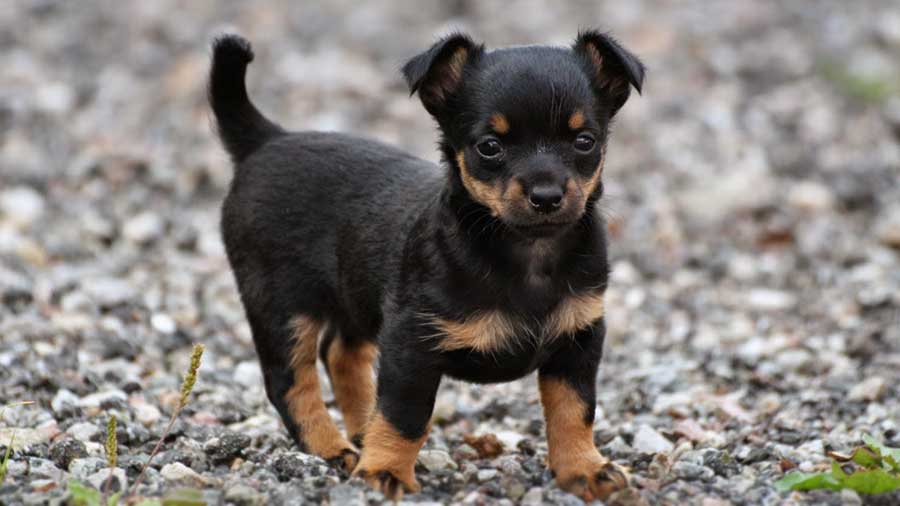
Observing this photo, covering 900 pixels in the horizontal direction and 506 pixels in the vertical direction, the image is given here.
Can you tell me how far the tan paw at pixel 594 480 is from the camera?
17.7 ft

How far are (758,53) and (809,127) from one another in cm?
195

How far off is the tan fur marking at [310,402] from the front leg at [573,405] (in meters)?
1.11

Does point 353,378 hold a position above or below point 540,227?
below

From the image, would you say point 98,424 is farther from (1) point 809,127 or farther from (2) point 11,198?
(1) point 809,127

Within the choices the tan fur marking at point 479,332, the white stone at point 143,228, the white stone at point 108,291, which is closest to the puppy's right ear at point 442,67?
the tan fur marking at point 479,332

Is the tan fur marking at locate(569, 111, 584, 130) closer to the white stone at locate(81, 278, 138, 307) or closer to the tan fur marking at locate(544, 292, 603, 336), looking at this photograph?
the tan fur marking at locate(544, 292, 603, 336)

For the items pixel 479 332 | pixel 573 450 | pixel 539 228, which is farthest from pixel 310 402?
pixel 539 228

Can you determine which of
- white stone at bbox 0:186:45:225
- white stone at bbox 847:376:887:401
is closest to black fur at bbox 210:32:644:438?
white stone at bbox 847:376:887:401

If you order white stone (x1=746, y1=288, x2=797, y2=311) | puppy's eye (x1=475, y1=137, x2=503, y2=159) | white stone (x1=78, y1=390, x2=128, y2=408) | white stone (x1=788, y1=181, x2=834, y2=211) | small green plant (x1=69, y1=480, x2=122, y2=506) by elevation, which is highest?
white stone (x1=788, y1=181, x2=834, y2=211)

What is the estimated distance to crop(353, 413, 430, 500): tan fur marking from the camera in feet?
17.9

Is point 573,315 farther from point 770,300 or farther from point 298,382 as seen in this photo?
point 770,300

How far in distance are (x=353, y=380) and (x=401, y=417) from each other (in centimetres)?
159

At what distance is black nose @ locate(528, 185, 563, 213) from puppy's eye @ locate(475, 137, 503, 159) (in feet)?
0.93

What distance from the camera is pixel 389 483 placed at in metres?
5.41
